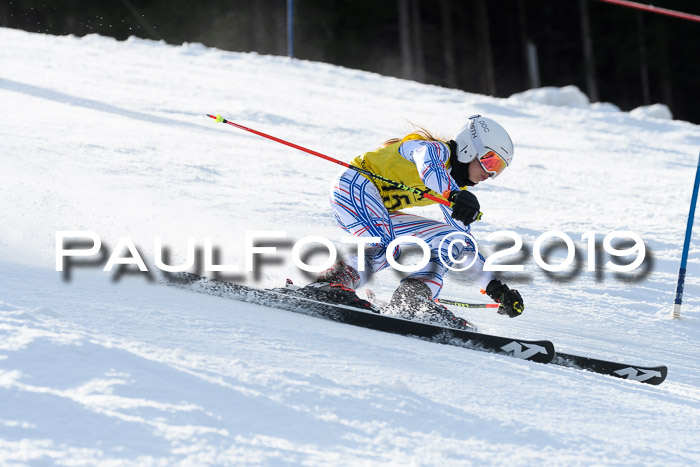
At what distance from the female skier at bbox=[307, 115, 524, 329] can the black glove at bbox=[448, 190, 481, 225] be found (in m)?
0.13

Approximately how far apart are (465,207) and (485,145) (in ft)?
1.43

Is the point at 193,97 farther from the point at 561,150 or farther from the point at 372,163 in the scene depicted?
the point at 372,163

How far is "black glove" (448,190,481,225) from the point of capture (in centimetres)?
341

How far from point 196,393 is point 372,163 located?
2.04 metres

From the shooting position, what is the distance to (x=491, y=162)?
12.2 ft

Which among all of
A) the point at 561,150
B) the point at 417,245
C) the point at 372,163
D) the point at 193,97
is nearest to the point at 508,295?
the point at 417,245

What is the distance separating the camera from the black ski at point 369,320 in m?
3.26

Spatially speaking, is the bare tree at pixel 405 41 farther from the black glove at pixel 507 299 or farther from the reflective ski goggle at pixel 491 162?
the black glove at pixel 507 299

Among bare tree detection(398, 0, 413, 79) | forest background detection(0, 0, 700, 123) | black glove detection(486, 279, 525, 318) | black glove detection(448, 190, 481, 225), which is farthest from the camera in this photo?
forest background detection(0, 0, 700, 123)

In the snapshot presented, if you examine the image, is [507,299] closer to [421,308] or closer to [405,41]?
[421,308]

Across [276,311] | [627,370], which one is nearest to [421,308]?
[276,311]

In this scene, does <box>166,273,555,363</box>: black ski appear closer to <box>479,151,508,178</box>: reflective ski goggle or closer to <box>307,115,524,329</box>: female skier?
<box>307,115,524,329</box>: female skier

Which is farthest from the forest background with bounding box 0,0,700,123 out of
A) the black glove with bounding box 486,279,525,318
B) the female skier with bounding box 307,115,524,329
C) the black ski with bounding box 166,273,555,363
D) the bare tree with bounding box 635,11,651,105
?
the black ski with bounding box 166,273,555,363

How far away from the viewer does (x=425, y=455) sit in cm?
202
